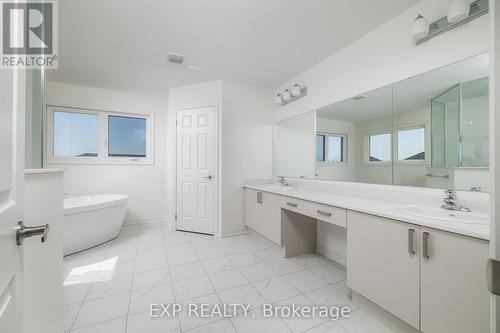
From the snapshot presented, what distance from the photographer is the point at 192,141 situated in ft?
10.8

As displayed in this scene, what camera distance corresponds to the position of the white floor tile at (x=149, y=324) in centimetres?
132

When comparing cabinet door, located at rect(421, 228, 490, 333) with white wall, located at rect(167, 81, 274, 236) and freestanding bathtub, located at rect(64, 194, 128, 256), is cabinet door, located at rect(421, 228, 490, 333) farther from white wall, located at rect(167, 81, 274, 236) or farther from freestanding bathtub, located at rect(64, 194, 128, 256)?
freestanding bathtub, located at rect(64, 194, 128, 256)

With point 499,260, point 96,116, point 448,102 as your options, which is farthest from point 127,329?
point 96,116

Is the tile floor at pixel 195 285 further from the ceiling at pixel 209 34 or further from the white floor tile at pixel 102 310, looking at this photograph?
the ceiling at pixel 209 34

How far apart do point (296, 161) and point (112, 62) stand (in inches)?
111

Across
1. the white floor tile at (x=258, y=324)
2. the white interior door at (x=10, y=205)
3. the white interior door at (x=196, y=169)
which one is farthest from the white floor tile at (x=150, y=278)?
the white interior door at (x=10, y=205)

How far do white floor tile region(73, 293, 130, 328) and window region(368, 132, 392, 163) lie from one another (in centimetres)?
251

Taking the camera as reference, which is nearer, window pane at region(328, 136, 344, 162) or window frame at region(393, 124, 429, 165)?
window frame at region(393, 124, 429, 165)

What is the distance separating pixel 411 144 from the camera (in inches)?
67.7


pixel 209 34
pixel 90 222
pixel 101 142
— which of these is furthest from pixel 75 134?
pixel 209 34

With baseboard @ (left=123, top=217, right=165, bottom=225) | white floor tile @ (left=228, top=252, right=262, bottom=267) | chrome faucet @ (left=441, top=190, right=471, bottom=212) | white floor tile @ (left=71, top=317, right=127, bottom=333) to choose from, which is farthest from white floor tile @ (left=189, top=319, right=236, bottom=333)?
baseboard @ (left=123, top=217, right=165, bottom=225)

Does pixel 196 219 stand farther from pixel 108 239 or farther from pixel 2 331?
pixel 2 331

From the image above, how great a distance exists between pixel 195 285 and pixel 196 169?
182cm

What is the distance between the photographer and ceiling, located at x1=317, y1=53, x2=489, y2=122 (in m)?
1.35
